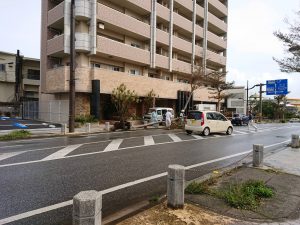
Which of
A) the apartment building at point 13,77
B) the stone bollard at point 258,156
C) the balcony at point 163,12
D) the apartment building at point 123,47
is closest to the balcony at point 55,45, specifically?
the apartment building at point 123,47

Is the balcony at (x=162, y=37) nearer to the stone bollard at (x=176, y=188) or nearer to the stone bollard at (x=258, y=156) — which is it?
the stone bollard at (x=258, y=156)

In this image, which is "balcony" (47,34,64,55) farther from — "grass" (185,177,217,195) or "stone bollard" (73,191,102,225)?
A: "stone bollard" (73,191,102,225)

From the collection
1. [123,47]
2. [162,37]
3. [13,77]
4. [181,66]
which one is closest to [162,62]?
[162,37]

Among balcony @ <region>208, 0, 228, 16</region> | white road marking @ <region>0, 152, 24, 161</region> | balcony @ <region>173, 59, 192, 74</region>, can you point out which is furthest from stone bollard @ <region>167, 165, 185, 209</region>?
balcony @ <region>208, 0, 228, 16</region>

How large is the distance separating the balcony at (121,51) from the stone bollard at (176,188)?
20464 millimetres

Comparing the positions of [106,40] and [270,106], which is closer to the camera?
[106,40]

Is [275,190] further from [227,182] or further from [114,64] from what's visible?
[114,64]

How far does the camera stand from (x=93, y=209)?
9.68 ft

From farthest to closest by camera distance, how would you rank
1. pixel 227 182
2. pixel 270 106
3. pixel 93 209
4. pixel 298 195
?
pixel 270 106 → pixel 227 182 → pixel 298 195 → pixel 93 209

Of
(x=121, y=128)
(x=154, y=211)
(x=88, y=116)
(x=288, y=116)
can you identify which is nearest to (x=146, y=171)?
(x=154, y=211)

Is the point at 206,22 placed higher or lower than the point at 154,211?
higher

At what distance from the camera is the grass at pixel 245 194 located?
4.35m

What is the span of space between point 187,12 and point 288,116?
49.4 metres

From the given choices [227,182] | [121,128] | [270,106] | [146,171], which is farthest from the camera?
[270,106]
